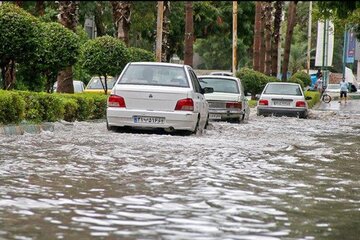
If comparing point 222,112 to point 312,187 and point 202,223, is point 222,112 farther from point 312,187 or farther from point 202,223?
point 202,223

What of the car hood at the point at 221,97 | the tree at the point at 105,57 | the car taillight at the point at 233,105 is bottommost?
the car taillight at the point at 233,105

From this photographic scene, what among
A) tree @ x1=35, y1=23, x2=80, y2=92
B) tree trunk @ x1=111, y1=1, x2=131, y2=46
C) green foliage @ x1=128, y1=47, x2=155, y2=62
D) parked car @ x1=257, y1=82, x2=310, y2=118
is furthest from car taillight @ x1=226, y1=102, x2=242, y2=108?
tree trunk @ x1=111, y1=1, x2=131, y2=46

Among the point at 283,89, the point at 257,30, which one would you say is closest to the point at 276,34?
the point at 257,30

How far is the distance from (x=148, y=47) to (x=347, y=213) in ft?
190

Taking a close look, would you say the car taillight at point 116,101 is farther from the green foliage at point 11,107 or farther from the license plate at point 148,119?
the green foliage at point 11,107

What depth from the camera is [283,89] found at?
3027 cm

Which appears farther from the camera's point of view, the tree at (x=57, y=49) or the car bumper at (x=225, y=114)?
the car bumper at (x=225, y=114)

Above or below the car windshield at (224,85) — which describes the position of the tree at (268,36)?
above

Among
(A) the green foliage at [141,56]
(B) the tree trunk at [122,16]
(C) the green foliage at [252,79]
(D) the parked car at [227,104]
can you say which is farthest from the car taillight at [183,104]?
(C) the green foliage at [252,79]

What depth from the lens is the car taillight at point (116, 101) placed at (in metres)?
16.1

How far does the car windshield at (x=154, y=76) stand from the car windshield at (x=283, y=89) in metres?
13.4

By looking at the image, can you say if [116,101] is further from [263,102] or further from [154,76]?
[263,102]

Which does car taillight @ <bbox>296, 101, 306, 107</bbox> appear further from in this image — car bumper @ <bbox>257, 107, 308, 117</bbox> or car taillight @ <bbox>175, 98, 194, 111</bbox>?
car taillight @ <bbox>175, 98, 194, 111</bbox>

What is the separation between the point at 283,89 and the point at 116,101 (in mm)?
14995
